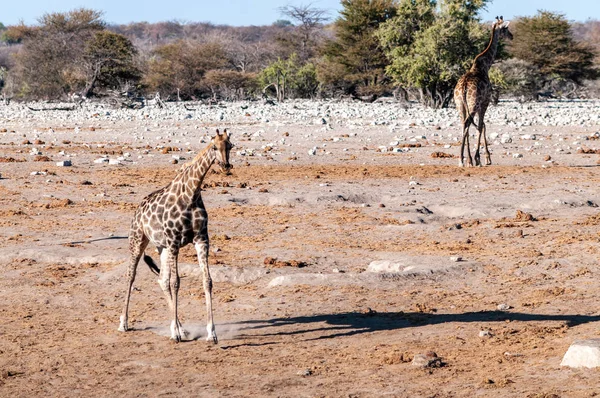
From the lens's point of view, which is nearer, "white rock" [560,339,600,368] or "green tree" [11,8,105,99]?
"white rock" [560,339,600,368]

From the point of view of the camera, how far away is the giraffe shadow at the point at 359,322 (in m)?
7.72

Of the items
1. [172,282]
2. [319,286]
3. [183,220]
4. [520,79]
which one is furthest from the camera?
[520,79]

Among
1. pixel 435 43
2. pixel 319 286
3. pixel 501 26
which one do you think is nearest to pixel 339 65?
pixel 435 43

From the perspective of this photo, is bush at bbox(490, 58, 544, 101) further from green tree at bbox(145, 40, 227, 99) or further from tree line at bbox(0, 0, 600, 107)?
green tree at bbox(145, 40, 227, 99)

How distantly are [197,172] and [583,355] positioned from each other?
10.7 feet

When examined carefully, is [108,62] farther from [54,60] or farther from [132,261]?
[132,261]

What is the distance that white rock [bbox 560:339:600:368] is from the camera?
20.0 ft

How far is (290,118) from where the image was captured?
2909 centimetres

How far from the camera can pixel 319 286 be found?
909 cm

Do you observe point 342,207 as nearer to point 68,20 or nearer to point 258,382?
point 258,382

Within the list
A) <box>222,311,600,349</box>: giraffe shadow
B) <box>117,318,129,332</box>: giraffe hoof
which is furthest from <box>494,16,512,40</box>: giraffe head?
<box>117,318,129,332</box>: giraffe hoof

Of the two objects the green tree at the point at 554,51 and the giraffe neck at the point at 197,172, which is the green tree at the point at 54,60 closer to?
the green tree at the point at 554,51

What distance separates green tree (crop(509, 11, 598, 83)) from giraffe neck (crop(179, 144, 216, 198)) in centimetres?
4243

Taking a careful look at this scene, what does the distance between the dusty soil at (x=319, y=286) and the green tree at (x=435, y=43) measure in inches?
672
